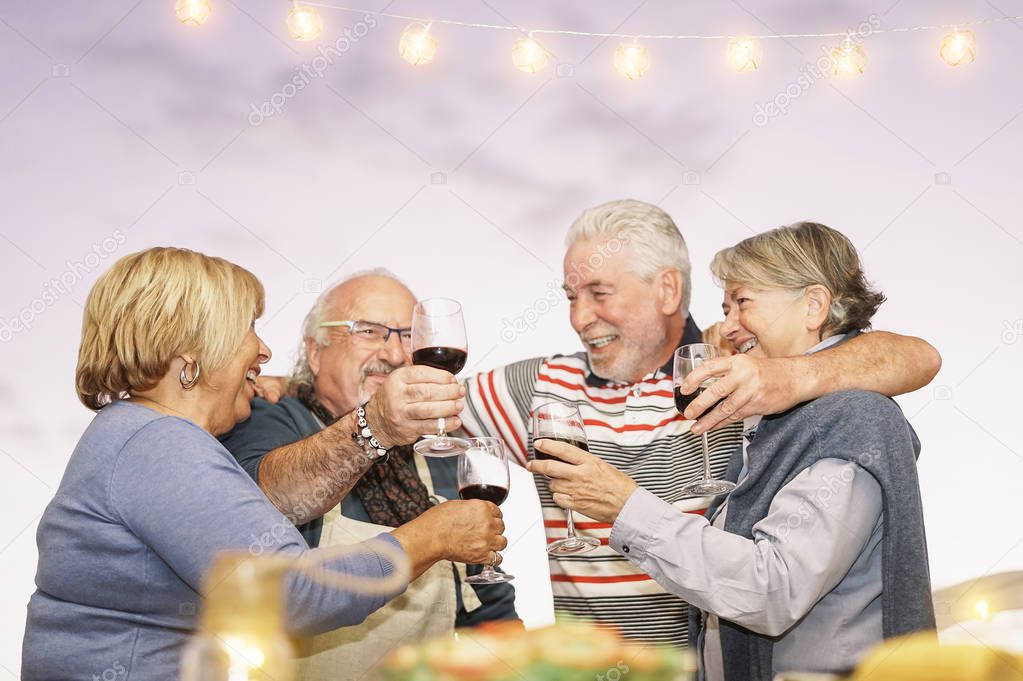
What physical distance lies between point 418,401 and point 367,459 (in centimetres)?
23

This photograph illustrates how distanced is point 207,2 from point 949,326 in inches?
139

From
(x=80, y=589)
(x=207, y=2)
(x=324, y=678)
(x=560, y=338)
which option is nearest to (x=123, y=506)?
(x=80, y=589)

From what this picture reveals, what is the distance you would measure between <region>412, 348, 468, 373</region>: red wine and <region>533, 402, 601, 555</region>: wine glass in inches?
8.8

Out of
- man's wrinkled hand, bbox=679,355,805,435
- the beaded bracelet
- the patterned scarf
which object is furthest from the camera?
the patterned scarf

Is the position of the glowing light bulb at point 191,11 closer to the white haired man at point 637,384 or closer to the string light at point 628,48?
the string light at point 628,48

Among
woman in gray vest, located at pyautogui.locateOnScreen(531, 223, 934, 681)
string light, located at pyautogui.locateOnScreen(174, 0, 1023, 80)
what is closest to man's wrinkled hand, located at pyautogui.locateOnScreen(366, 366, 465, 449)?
woman in gray vest, located at pyautogui.locateOnScreen(531, 223, 934, 681)

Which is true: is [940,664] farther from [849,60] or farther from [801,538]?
[849,60]

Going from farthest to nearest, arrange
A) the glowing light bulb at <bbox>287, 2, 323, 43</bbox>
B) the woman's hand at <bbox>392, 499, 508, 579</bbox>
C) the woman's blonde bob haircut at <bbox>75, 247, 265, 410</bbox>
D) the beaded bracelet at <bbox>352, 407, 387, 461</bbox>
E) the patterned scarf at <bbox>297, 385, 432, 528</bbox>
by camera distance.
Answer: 1. the glowing light bulb at <bbox>287, 2, 323, 43</bbox>
2. the patterned scarf at <bbox>297, 385, 432, 528</bbox>
3. the beaded bracelet at <bbox>352, 407, 387, 461</bbox>
4. the woman's hand at <bbox>392, 499, 508, 579</bbox>
5. the woman's blonde bob haircut at <bbox>75, 247, 265, 410</bbox>

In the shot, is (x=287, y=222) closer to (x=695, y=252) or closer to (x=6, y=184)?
(x=6, y=184)

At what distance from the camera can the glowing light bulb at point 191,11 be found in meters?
3.46

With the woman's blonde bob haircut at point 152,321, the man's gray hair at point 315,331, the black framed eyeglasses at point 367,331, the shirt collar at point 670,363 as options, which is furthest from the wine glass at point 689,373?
the man's gray hair at point 315,331

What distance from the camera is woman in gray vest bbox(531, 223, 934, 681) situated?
1.63 m

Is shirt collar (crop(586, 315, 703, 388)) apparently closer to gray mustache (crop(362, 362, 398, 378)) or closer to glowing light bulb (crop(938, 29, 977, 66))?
gray mustache (crop(362, 362, 398, 378))

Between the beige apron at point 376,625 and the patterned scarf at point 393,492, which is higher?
the patterned scarf at point 393,492
